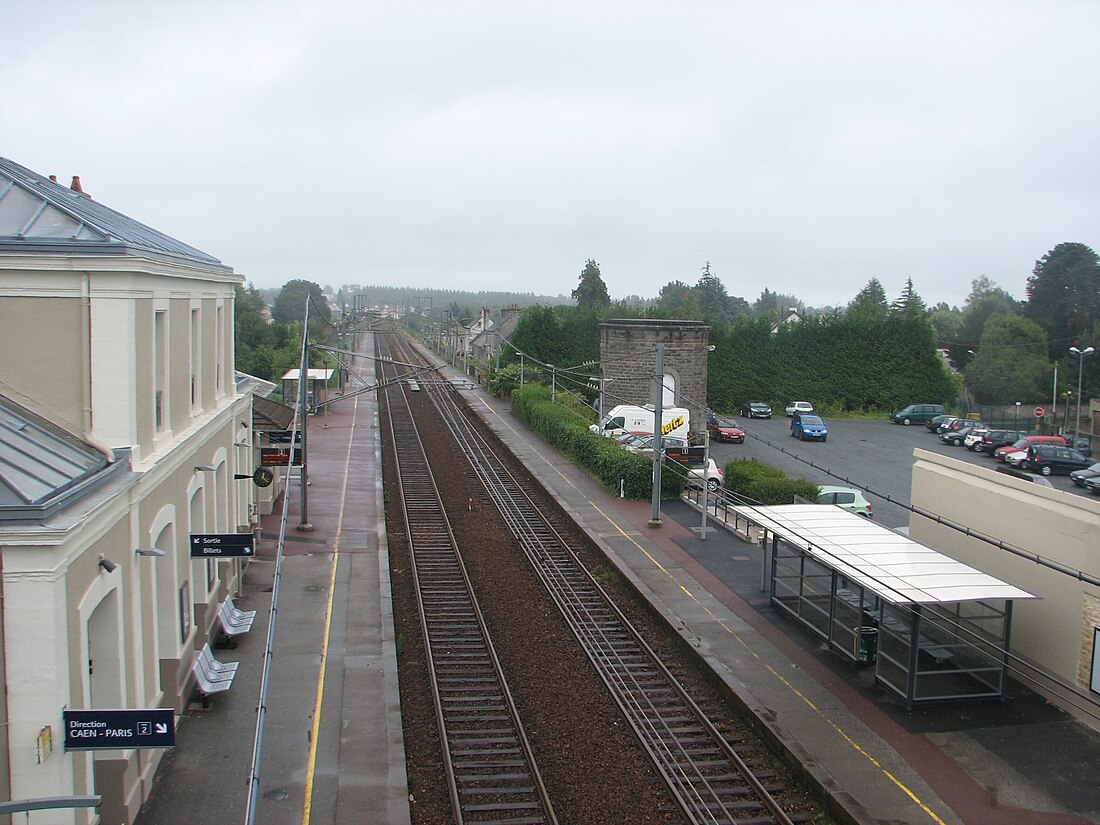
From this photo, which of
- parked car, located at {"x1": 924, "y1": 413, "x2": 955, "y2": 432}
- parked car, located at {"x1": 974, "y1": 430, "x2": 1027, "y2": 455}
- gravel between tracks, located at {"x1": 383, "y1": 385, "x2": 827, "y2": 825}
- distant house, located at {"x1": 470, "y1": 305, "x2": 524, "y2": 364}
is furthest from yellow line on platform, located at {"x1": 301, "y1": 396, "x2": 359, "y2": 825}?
distant house, located at {"x1": 470, "y1": 305, "x2": 524, "y2": 364}

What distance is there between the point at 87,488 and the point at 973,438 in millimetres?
45606

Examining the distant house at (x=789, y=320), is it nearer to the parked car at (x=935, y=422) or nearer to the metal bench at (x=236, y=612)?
the parked car at (x=935, y=422)

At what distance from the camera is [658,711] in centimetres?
1384

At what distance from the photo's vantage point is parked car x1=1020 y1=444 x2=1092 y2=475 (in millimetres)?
40094

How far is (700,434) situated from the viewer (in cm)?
4403

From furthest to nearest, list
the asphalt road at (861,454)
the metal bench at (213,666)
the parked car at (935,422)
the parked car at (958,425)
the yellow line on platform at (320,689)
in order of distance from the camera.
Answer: the parked car at (935,422)
the parked car at (958,425)
the asphalt road at (861,454)
the metal bench at (213,666)
the yellow line on platform at (320,689)

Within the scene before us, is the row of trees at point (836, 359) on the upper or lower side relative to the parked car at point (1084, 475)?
upper

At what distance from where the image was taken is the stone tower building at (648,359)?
4450 centimetres

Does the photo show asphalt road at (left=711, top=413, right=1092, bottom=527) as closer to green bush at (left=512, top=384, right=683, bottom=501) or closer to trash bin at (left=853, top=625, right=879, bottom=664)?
green bush at (left=512, top=384, right=683, bottom=501)

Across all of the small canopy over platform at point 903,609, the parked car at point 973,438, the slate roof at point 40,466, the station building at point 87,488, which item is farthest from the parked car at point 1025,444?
the slate roof at point 40,466

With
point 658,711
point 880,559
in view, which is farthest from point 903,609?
point 658,711

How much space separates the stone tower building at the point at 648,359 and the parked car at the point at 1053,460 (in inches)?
553

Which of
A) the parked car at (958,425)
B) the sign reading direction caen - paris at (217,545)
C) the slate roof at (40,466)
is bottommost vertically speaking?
the parked car at (958,425)

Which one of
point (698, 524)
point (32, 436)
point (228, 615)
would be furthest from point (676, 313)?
point (32, 436)
